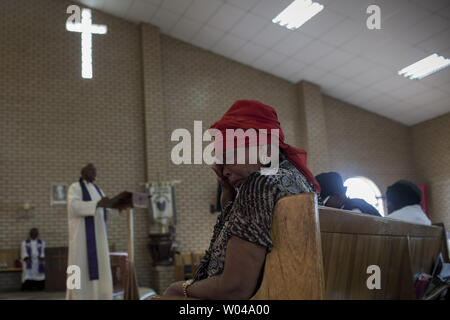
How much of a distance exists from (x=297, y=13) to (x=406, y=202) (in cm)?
556

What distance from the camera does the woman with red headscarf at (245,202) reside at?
125 centimetres

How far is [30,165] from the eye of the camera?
8.52 m

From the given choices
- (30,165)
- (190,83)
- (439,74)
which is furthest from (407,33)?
(30,165)

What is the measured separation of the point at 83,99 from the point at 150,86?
145 centimetres

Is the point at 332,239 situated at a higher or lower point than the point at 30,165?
lower

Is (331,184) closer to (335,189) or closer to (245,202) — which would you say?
(335,189)

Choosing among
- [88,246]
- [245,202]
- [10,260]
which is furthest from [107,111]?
[245,202]

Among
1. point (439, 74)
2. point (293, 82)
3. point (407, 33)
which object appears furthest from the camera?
point (293, 82)

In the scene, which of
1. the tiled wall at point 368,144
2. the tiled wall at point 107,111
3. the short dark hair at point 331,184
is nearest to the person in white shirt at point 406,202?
the short dark hair at point 331,184

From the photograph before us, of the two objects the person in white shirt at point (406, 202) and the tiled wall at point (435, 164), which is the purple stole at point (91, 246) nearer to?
the person in white shirt at point (406, 202)

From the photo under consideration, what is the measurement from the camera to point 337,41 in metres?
8.88

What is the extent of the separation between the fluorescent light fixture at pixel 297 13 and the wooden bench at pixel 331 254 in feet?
22.5

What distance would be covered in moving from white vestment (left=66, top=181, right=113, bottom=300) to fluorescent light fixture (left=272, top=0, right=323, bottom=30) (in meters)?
5.16
